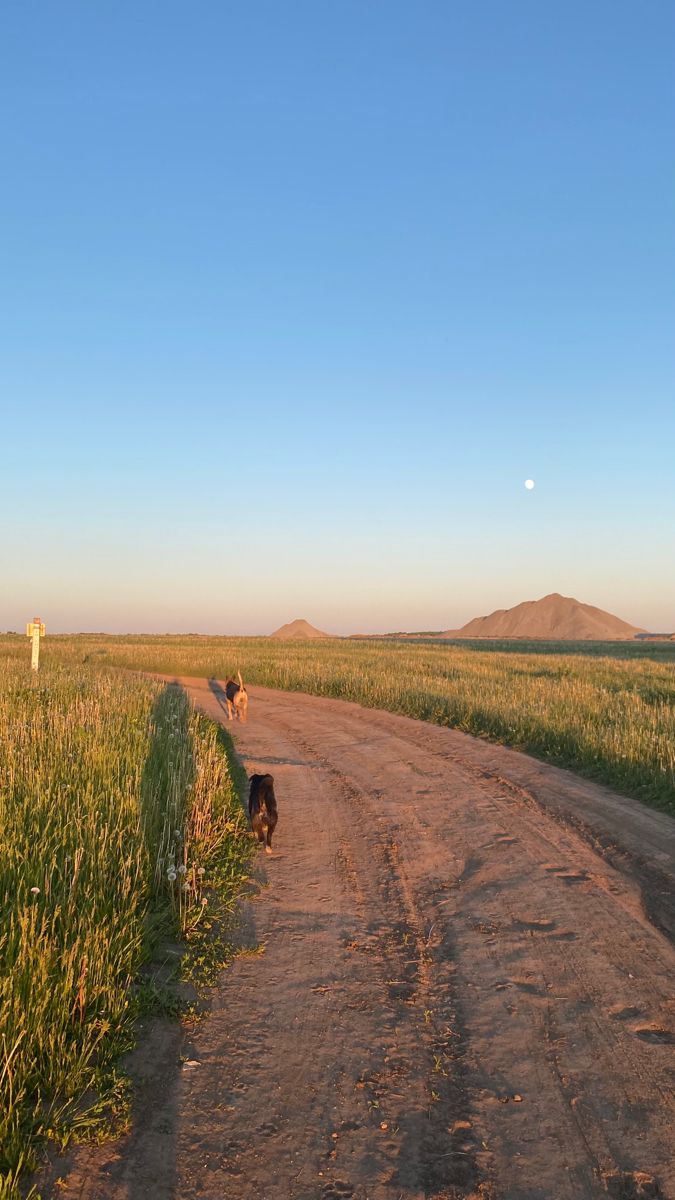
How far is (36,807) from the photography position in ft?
22.4

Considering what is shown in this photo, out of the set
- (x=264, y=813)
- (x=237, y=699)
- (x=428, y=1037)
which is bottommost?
(x=428, y=1037)

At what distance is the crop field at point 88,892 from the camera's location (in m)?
3.50

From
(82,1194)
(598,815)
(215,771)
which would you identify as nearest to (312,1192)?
(82,1194)

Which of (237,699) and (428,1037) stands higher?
(237,699)

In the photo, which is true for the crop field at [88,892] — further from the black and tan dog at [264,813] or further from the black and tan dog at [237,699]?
the black and tan dog at [237,699]

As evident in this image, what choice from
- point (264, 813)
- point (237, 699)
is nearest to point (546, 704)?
point (237, 699)

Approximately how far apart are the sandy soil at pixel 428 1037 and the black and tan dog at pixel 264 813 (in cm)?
28

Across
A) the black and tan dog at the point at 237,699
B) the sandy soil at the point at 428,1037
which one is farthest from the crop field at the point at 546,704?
the black and tan dog at the point at 237,699

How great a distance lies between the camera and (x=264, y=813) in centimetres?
759

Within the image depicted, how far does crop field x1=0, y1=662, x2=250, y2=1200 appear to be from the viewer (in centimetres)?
350

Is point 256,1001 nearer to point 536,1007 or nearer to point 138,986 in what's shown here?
point 138,986

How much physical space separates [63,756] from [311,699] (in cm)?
1331

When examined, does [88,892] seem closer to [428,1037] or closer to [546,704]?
[428,1037]

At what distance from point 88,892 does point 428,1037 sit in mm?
2672
